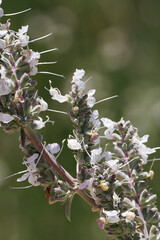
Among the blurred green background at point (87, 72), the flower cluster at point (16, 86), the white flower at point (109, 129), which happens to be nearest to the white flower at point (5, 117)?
the flower cluster at point (16, 86)

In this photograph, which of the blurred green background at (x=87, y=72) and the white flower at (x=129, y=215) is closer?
the white flower at (x=129, y=215)

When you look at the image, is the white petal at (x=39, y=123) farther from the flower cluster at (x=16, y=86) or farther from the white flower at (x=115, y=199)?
the white flower at (x=115, y=199)

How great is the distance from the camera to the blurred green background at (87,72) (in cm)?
162

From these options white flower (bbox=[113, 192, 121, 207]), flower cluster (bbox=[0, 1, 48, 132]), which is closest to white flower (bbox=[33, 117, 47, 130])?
flower cluster (bbox=[0, 1, 48, 132])

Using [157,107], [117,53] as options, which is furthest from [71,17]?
[157,107]

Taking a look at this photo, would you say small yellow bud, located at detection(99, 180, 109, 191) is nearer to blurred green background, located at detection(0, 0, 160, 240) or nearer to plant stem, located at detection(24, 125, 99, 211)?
plant stem, located at detection(24, 125, 99, 211)

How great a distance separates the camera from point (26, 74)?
485 millimetres

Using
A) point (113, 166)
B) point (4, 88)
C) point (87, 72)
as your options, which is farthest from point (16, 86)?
point (87, 72)

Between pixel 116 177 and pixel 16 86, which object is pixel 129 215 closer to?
pixel 116 177

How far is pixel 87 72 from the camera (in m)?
1.76

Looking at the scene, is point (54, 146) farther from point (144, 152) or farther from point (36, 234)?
point (36, 234)

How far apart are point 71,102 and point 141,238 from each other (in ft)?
0.55

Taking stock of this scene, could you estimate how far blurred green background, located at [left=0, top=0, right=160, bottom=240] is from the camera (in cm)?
162

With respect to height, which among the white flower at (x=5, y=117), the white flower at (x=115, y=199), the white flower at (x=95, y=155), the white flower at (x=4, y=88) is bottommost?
the white flower at (x=115, y=199)
